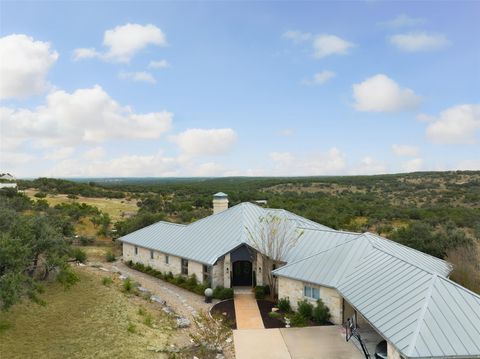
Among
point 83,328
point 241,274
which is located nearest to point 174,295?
point 241,274

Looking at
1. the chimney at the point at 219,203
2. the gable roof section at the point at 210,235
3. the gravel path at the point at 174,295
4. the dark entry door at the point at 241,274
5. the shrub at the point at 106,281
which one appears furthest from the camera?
the chimney at the point at 219,203

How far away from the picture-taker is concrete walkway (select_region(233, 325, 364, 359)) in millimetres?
14891

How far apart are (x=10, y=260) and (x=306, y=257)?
14.9 meters

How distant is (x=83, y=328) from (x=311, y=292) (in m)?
11.2

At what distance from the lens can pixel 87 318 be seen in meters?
18.5

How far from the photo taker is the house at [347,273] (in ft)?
38.8

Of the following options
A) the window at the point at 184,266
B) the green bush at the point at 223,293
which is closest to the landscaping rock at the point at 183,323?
the green bush at the point at 223,293

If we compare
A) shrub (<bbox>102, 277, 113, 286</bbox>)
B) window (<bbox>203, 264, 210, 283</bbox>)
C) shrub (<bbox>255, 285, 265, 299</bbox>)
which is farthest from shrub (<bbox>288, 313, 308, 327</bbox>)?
shrub (<bbox>102, 277, 113, 286</bbox>)

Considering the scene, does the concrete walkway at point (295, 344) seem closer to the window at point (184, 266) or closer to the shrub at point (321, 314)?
the shrub at point (321, 314)

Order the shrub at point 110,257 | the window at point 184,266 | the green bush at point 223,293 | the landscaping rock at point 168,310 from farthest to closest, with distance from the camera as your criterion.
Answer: the shrub at point 110,257, the window at point 184,266, the green bush at point 223,293, the landscaping rock at point 168,310

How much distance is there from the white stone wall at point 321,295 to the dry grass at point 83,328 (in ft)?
20.6

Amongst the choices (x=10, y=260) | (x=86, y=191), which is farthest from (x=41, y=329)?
(x=86, y=191)

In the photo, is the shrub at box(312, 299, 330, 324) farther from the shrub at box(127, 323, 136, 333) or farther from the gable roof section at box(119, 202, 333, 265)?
the shrub at box(127, 323, 136, 333)

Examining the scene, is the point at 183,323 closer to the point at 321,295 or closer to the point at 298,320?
the point at 298,320
